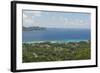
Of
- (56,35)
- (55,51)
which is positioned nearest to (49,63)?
(55,51)

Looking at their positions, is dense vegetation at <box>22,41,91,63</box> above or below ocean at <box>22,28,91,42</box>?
below

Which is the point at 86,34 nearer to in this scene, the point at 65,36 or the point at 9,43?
the point at 65,36

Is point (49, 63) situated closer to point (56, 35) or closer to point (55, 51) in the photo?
point (55, 51)

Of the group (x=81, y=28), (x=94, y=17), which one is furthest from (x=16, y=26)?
(x=94, y=17)

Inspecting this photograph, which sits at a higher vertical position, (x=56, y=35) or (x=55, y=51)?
(x=56, y=35)
